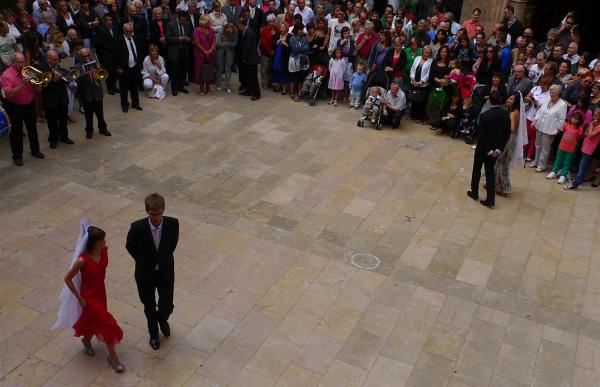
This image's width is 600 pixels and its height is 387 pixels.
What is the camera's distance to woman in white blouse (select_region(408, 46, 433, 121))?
41.4 ft

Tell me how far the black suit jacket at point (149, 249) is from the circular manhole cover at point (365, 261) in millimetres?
→ 2902

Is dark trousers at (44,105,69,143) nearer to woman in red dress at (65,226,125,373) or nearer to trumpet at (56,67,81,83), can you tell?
trumpet at (56,67,81,83)

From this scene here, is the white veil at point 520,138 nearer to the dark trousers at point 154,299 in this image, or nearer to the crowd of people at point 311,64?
the crowd of people at point 311,64

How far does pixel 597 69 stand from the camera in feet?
36.6

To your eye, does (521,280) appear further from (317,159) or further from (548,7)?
(548,7)

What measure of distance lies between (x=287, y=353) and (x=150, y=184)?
4354 millimetres

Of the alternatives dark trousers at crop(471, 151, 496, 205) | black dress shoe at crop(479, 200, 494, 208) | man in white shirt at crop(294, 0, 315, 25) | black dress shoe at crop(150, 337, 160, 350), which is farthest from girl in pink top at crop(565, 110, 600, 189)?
man in white shirt at crop(294, 0, 315, 25)

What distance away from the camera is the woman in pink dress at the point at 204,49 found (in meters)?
13.6

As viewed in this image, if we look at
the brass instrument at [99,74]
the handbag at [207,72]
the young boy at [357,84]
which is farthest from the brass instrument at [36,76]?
the young boy at [357,84]

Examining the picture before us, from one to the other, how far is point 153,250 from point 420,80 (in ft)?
26.9

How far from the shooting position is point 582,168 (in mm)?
10484

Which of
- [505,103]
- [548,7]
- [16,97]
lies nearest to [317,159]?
[505,103]

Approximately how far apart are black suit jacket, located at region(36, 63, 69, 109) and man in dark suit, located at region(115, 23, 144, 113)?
1.76 m

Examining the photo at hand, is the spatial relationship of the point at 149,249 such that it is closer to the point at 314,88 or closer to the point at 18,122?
the point at 18,122
